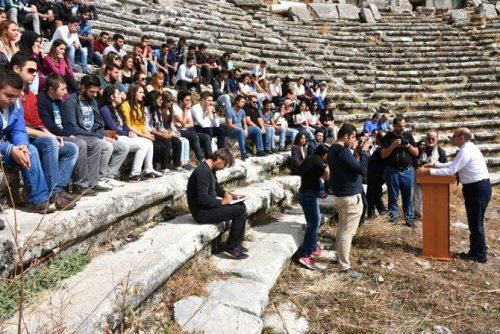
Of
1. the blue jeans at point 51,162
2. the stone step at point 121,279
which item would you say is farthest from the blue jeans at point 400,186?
the blue jeans at point 51,162

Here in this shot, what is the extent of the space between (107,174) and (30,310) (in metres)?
2.34

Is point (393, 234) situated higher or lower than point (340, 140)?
lower

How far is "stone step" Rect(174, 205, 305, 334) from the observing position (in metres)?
3.41

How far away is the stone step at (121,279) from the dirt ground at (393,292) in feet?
3.17

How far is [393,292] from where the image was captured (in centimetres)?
461

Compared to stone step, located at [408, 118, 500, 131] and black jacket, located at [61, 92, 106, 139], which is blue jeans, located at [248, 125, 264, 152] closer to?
black jacket, located at [61, 92, 106, 139]

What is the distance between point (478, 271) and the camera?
17.5 feet

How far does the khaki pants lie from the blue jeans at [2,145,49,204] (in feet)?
10.0

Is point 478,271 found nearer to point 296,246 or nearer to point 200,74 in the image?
point 296,246

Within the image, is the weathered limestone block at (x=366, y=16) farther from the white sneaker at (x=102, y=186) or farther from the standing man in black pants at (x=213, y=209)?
the white sneaker at (x=102, y=186)

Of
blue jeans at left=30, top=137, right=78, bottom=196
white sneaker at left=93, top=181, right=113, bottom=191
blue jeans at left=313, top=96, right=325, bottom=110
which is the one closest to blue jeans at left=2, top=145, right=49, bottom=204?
blue jeans at left=30, top=137, right=78, bottom=196

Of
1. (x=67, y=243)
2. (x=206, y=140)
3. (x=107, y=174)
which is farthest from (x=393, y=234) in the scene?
(x=67, y=243)

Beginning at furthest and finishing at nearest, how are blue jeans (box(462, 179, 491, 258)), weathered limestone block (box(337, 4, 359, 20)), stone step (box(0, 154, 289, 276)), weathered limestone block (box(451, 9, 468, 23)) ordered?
1. weathered limestone block (box(337, 4, 359, 20))
2. weathered limestone block (box(451, 9, 468, 23))
3. blue jeans (box(462, 179, 491, 258))
4. stone step (box(0, 154, 289, 276))

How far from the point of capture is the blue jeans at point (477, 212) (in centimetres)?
561
